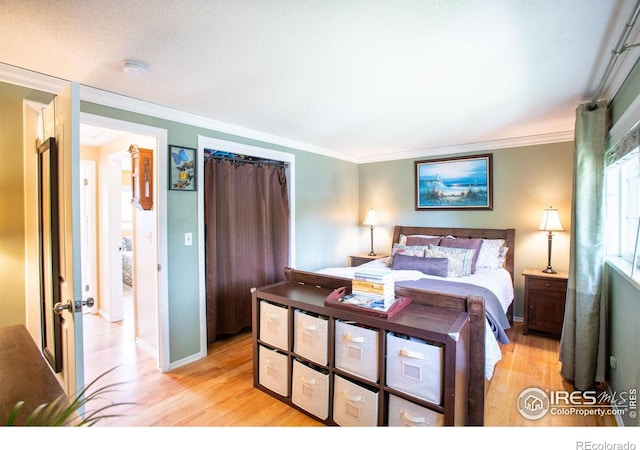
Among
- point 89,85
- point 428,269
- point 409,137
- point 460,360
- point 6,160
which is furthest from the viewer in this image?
point 409,137

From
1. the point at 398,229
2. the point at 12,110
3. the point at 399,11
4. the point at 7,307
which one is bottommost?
the point at 7,307

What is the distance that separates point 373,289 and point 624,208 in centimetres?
192

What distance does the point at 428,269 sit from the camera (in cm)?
334

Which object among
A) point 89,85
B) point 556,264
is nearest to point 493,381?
point 556,264

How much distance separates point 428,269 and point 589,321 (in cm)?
137

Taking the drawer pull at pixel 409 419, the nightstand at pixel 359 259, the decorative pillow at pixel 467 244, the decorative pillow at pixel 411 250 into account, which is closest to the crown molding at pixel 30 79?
the drawer pull at pixel 409 419

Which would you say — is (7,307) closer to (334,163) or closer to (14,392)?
(14,392)

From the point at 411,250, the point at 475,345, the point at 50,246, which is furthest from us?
the point at 411,250

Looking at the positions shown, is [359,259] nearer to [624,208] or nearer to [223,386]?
[223,386]

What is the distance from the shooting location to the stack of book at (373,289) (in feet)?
5.91

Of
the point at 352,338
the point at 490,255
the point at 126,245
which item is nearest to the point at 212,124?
the point at 352,338

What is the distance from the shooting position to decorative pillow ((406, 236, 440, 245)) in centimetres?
395

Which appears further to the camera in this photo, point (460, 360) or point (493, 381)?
point (493, 381)

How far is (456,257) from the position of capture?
11.4 ft
